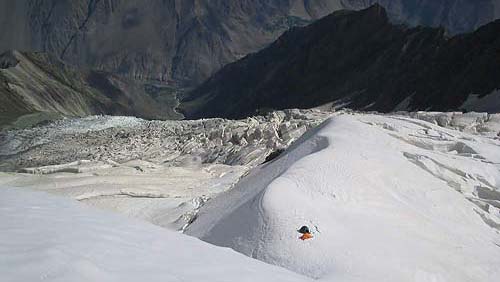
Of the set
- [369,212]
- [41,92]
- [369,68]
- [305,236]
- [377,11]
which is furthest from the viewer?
[377,11]

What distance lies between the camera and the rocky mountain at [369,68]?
45.4m

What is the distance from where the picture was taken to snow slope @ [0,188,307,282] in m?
4.42

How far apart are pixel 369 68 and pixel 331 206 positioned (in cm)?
6076

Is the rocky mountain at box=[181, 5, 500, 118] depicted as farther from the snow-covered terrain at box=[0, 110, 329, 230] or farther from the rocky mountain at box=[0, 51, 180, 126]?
the rocky mountain at box=[0, 51, 180, 126]

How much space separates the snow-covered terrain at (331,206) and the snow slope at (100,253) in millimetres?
29

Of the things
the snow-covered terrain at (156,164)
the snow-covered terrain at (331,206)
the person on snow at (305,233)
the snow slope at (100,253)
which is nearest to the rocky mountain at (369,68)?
the snow-covered terrain at (156,164)

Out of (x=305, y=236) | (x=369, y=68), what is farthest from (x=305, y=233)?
(x=369, y=68)

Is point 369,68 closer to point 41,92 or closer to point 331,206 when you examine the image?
point 41,92

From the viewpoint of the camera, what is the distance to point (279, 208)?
319 inches

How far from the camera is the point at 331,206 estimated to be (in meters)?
8.59

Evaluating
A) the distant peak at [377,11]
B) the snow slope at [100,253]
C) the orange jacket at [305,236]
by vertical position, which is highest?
the snow slope at [100,253]

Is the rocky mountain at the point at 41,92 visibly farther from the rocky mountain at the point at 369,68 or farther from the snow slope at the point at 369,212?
the snow slope at the point at 369,212

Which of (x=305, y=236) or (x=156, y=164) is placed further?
(x=156, y=164)

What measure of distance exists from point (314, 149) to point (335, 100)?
178ft
